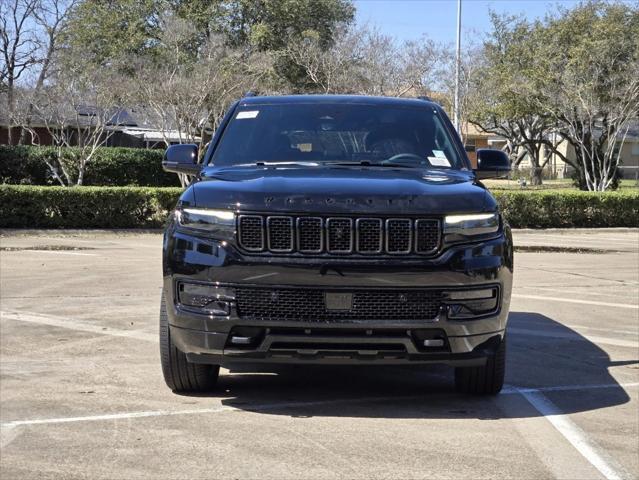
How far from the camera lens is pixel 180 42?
34281mm

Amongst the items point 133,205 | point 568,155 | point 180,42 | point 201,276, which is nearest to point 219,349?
point 201,276

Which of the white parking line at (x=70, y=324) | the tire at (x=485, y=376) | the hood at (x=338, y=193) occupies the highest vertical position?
the hood at (x=338, y=193)

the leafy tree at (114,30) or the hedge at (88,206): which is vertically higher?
the leafy tree at (114,30)

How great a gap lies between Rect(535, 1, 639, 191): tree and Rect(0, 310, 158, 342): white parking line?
2386cm

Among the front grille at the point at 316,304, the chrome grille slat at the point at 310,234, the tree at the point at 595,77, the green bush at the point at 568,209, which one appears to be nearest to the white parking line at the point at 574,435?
the front grille at the point at 316,304

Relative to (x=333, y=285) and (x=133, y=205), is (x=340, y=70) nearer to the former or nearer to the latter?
(x=133, y=205)

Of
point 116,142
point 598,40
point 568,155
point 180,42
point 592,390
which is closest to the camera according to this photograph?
point 592,390

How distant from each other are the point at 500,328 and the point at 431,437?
0.76 m

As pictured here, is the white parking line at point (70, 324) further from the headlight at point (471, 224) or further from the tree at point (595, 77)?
the tree at point (595, 77)

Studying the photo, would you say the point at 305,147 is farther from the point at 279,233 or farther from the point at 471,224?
the point at 471,224

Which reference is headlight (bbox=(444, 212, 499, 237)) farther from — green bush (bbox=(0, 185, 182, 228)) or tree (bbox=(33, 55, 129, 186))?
tree (bbox=(33, 55, 129, 186))

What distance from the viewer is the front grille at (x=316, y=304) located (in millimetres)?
4793

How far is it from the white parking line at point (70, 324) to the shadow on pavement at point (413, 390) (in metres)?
1.66

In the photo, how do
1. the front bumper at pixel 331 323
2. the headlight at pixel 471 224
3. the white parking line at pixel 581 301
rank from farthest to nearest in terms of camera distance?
the white parking line at pixel 581 301
the headlight at pixel 471 224
the front bumper at pixel 331 323
